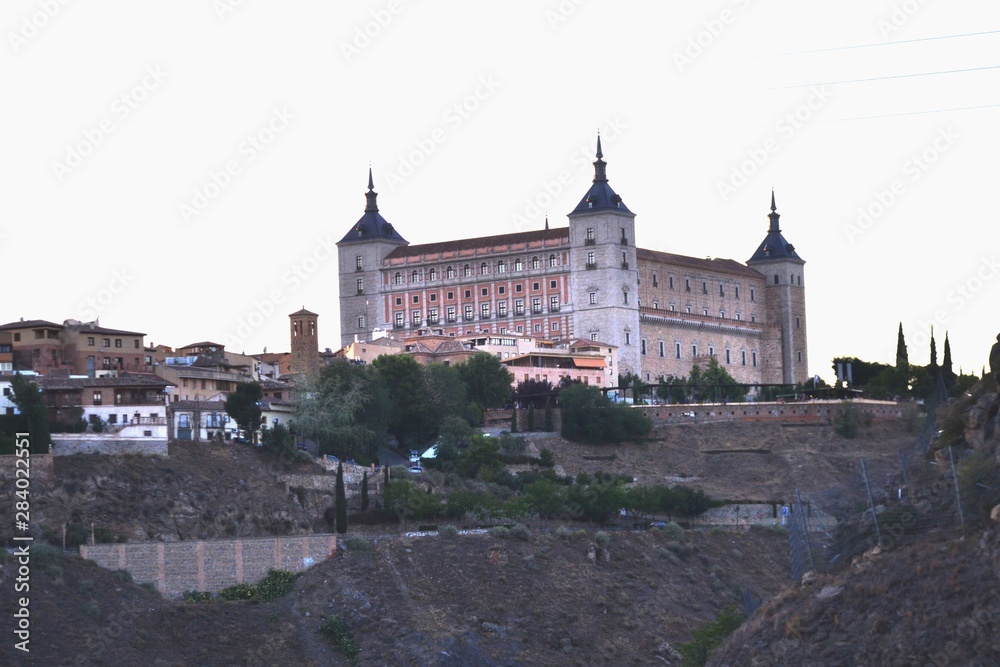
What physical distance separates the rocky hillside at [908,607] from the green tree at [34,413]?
31668 mm

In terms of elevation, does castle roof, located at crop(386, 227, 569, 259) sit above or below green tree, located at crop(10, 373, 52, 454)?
above

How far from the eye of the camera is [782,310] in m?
133

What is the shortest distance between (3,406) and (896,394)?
44.2 m

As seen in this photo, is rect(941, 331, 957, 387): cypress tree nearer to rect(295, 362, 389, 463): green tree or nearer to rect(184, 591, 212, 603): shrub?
rect(295, 362, 389, 463): green tree

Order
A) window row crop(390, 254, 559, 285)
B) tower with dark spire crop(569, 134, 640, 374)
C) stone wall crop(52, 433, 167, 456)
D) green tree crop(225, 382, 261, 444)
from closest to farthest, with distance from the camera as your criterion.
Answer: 1. stone wall crop(52, 433, 167, 456)
2. green tree crop(225, 382, 261, 444)
3. tower with dark spire crop(569, 134, 640, 374)
4. window row crop(390, 254, 559, 285)

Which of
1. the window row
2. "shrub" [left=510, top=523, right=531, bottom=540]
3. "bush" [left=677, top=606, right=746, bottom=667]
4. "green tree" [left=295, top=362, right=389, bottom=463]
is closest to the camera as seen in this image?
"bush" [left=677, top=606, right=746, bottom=667]

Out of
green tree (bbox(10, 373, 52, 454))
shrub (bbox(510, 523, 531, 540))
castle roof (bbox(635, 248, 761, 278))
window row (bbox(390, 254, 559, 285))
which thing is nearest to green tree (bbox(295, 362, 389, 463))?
green tree (bbox(10, 373, 52, 454))

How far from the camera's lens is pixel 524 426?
95938 millimetres

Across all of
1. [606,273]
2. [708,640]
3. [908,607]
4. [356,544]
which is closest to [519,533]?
[356,544]

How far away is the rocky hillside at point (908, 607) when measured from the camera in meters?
35.4

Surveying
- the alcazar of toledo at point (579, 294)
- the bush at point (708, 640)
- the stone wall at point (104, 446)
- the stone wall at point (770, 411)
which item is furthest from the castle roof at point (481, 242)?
the bush at point (708, 640)

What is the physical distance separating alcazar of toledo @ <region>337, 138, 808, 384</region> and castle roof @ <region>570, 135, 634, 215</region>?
8 centimetres

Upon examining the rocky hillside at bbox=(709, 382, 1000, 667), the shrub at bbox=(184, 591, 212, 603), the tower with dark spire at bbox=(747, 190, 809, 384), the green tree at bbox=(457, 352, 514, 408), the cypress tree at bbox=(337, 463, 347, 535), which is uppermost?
the tower with dark spire at bbox=(747, 190, 809, 384)

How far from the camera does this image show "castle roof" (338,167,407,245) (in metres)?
126
